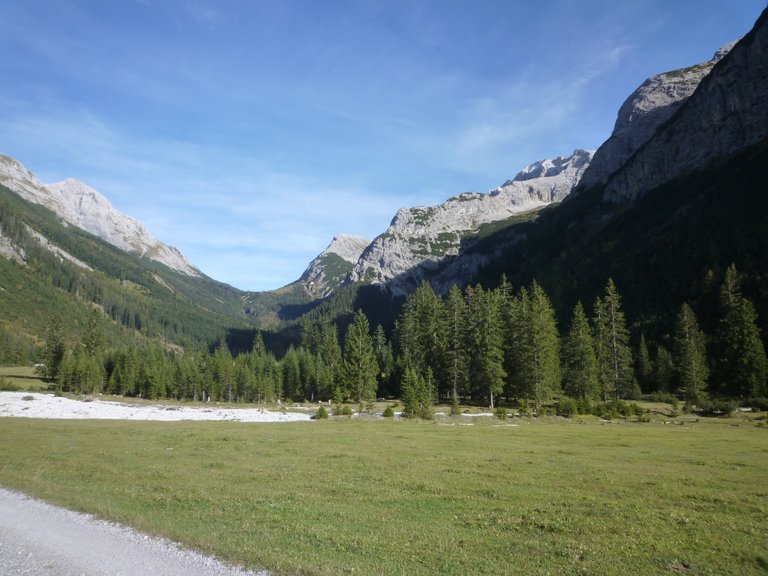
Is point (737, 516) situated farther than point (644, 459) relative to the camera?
No

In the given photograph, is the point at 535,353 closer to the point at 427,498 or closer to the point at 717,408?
the point at 717,408

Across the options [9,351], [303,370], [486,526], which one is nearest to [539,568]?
[486,526]

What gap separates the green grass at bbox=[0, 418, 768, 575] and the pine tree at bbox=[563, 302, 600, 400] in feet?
120

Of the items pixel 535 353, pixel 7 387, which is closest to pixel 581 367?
pixel 535 353

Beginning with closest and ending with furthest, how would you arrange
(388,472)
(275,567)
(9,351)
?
(275,567)
(388,472)
(9,351)

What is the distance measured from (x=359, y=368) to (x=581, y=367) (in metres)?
43.0

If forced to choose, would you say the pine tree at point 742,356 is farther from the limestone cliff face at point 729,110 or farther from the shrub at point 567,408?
the limestone cliff face at point 729,110

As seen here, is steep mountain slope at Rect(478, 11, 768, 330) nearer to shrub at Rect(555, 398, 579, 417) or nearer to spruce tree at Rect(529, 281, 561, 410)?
spruce tree at Rect(529, 281, 561, 410)

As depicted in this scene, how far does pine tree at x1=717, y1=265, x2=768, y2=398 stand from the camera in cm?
6638

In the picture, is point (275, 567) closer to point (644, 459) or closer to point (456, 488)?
point (456, 488)

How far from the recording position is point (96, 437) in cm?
3588

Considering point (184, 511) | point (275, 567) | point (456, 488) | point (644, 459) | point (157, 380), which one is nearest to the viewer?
point (275, 567)

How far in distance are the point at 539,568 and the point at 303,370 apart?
361 ft

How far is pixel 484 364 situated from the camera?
73312 mm
